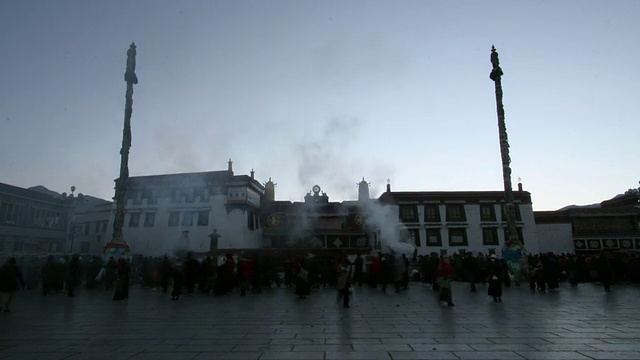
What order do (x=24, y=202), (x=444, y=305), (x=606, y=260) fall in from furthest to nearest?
1. (x=24, y=202)
2. (x=606, y=260)
3. (x=444, y=305)

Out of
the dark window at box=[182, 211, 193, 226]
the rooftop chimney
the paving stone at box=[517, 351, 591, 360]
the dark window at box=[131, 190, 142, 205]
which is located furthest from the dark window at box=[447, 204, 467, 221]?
the paving stone at box=[517, 351, 591, 360]

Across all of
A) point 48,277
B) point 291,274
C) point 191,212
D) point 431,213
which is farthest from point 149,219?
point 431,213

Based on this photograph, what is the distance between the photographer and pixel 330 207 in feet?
134

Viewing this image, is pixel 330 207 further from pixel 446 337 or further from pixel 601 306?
pixel 446 337

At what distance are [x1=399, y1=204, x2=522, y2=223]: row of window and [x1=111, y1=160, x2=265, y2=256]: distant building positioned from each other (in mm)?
16557

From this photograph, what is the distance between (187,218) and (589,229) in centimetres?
4383

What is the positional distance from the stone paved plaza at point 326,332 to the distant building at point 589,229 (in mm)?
34407

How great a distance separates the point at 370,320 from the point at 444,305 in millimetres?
3412

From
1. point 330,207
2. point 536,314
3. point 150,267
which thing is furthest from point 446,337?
point 330,207

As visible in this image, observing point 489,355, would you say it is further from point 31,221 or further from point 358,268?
point 31,221

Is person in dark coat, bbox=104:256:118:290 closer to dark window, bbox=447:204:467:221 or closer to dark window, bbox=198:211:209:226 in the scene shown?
dark window, bbox=198:211:209:226

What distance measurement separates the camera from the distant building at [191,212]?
1500 inches

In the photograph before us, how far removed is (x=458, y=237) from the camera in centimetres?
4012

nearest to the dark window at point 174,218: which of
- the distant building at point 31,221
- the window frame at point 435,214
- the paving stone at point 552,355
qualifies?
the distant building at point 31,221
